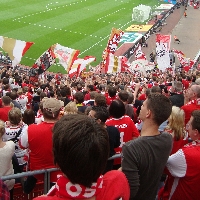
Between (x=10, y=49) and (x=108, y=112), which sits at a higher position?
(x=108, y=112)

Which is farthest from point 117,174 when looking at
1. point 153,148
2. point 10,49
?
point 10,49

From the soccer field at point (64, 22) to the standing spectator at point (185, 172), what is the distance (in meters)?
23.3

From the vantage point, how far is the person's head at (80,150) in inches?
101

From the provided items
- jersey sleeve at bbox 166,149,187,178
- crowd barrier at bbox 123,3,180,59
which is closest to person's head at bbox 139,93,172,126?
jersey sleeve at bbox 166,149,187,178

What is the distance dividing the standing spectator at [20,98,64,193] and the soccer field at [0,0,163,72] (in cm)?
2208

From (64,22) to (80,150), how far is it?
119ft

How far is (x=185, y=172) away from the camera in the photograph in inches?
163

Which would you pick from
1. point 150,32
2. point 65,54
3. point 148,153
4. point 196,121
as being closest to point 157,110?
point 148,153

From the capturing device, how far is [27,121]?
22.4 ft

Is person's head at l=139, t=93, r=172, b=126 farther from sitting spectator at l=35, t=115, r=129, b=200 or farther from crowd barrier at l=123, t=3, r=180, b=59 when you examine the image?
crowd barrier at l=123, t=3, r=180, b=59

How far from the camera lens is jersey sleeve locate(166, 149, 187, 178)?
4.10 metres

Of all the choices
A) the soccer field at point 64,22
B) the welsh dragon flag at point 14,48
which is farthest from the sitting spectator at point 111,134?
the soccer field at point 64,22

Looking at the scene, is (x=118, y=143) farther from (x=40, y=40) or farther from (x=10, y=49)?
(x=40, y=40)

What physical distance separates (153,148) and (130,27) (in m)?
35.7
